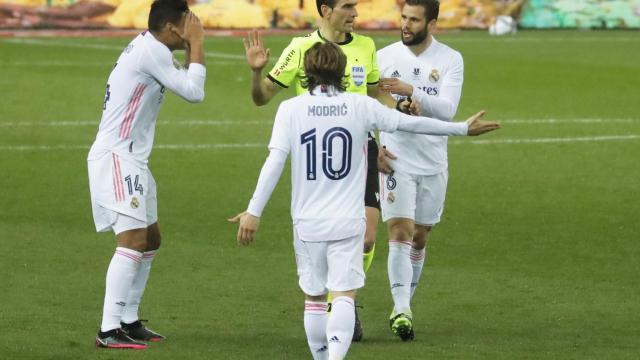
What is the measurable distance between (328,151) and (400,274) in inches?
90.8

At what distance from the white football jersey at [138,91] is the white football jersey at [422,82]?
5.69ft

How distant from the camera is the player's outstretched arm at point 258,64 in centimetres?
1032

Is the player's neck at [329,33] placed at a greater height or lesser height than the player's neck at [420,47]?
greater

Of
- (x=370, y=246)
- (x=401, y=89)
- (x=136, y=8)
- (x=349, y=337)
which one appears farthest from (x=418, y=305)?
(x=136, y=8)

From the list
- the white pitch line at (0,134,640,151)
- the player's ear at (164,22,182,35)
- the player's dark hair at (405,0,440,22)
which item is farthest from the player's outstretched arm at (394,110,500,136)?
the white pitch line at (0,134,640,151)

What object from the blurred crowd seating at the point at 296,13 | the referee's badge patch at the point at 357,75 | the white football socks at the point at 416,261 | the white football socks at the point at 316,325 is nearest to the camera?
the white football socks at the point at 316,325

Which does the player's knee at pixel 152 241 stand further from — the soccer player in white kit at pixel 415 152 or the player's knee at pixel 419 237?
the player's knee at pixel 419 237

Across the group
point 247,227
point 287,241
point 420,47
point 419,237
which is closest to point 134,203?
point 247,227

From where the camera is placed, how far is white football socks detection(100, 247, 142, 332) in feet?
34.8

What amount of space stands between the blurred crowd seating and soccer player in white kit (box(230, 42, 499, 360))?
1291 inches

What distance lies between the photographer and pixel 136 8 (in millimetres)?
42562

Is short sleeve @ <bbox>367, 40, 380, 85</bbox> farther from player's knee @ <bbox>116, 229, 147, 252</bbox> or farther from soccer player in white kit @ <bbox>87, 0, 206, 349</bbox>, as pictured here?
player's knee @ <bbox>116, 229, 147, 252</bbox>

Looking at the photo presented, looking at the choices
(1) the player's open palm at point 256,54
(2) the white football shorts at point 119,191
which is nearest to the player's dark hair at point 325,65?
(1) the player's open palm at point 256,54

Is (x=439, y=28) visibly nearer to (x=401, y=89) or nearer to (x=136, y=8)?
(x=136, y=8)
